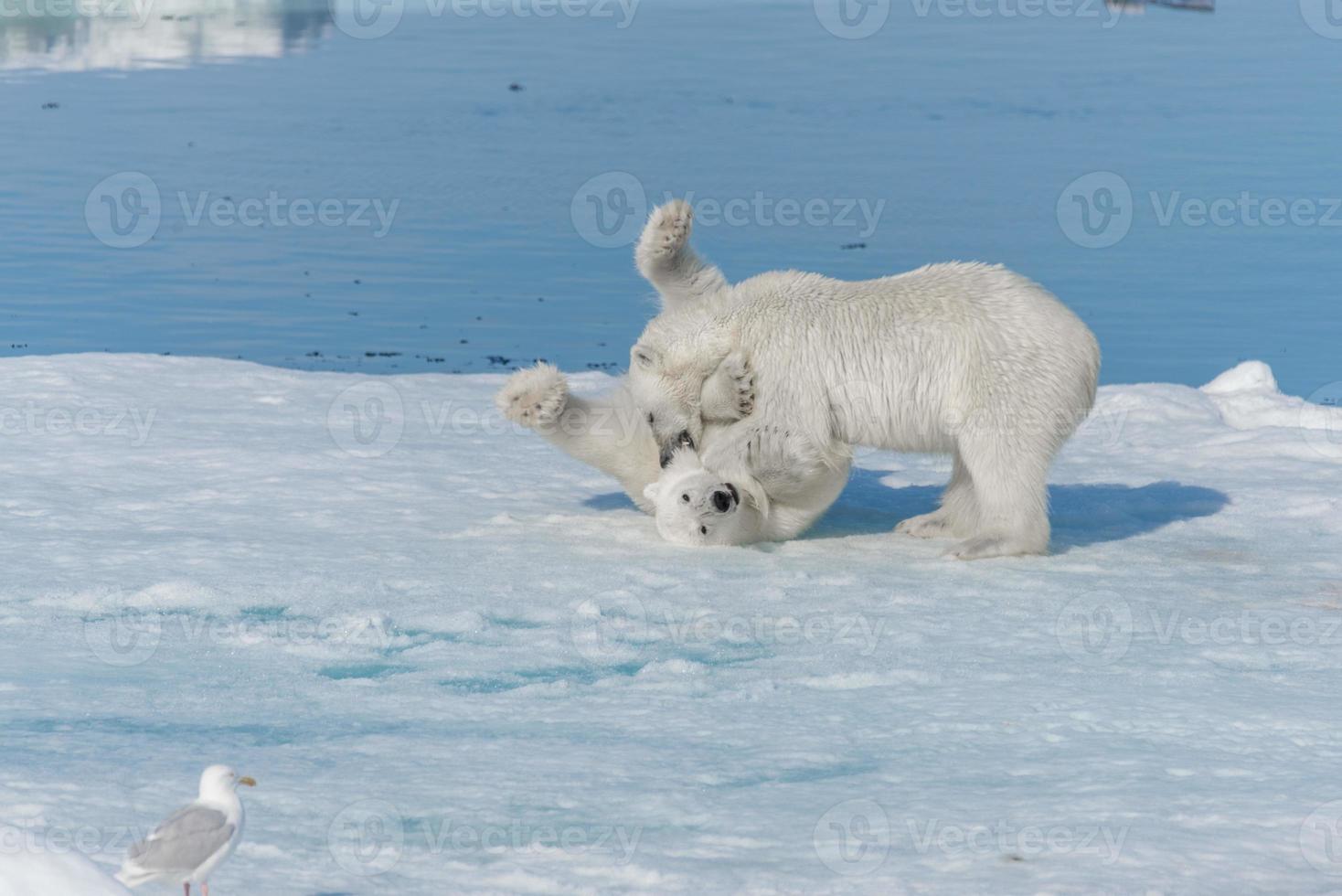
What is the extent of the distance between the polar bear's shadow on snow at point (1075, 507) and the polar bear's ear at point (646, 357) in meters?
0.75

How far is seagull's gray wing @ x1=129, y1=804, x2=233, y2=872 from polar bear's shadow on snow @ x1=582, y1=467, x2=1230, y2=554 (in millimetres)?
3640

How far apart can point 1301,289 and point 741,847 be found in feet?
40.2

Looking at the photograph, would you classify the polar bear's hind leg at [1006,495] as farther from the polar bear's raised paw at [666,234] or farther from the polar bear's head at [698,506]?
the polar bear's raised paw at [666,234]

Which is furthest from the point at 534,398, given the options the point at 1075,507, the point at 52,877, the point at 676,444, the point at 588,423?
the point at 52,877

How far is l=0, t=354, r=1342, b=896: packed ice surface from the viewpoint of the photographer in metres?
3.43

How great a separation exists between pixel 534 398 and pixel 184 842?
319cm

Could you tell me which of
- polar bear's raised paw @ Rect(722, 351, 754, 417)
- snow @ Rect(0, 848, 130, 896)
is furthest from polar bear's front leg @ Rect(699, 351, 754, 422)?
snow @ Rect(0, 848, 130, 896)

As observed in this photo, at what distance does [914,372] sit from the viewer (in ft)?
19.3

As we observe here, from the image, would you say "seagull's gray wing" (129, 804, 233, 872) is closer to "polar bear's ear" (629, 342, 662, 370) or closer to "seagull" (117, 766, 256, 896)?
"seagull" (117, 766, 256, 896)

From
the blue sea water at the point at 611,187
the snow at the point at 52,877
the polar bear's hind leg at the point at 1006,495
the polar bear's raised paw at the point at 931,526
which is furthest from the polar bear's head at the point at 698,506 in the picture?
the blue sea water at the point at 611,187

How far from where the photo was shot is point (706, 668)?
15.4ft

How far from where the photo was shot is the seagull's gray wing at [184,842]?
2809 millimetres

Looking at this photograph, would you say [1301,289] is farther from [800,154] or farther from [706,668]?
[706,668]

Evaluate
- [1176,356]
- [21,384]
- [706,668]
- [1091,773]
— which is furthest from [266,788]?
[1176,356]
